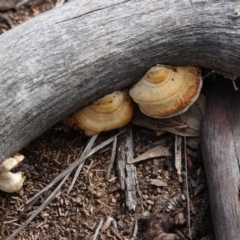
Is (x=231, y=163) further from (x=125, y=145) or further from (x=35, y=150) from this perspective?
(x=35, y=150)

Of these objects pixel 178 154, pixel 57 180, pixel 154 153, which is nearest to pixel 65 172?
pixel 57 180

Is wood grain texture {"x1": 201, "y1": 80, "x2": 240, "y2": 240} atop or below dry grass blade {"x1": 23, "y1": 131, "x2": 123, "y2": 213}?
below

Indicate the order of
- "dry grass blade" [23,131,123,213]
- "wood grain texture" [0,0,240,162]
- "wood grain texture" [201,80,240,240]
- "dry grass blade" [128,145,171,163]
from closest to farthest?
"wood grain texture" [0,0,240,162] → "wood grain texture" [201,80,240,240] → "dry grass blade" [23,131,123,213] → "dry grass blade" [128,145,171,163]

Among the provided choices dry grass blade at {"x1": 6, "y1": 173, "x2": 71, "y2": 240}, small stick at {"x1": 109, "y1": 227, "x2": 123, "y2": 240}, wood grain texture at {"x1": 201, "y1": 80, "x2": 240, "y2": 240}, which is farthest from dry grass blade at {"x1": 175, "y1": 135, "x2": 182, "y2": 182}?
dry grass blade at {"x1": 6, "y1": 173, "x2": 71, "y2": 240}

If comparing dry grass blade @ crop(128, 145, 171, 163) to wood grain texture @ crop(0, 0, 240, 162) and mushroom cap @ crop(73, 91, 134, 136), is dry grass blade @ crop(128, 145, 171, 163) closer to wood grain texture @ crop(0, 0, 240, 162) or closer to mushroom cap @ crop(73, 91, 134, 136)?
mushroom cap @ crop(73, 91, 134, 136)

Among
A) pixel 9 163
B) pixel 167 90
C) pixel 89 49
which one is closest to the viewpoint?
pixel 89 49

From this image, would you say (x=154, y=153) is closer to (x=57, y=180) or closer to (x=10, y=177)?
(x=57, y=180)

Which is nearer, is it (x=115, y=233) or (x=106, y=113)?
(x=115, y=233)
